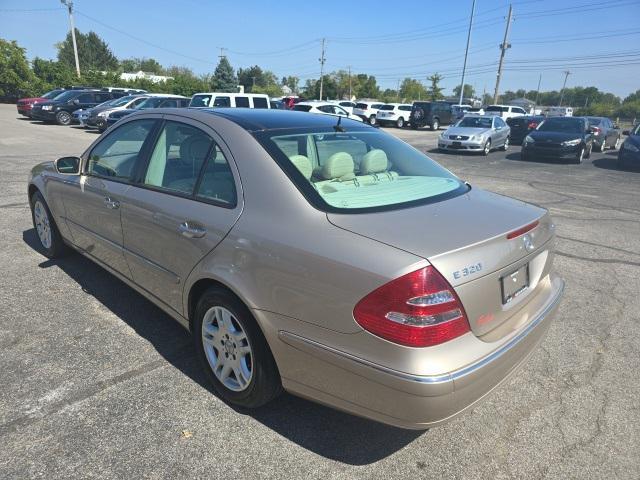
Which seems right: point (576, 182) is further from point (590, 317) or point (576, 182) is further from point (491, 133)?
point (590, 317)

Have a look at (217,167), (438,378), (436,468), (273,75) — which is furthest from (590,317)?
(273,75)

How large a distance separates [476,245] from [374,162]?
3.68 feet

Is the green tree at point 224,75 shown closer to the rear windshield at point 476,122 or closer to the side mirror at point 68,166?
the rear windshield at point 476,122

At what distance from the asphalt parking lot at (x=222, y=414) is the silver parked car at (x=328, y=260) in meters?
0.29

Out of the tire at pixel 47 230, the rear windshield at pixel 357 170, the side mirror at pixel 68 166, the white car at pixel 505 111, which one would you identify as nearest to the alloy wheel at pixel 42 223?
the tire at pixel 47 230

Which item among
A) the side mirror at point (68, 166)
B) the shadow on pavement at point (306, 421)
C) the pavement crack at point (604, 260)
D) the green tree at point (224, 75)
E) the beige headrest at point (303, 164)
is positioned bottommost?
the shadow on pavement at point (306, 421)

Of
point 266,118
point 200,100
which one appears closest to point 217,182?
point 266,118

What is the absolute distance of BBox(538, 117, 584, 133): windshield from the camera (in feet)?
52.7

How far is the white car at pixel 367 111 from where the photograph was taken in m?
31.3

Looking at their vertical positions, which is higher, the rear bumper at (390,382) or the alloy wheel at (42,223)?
the rear bumper at (390,382)

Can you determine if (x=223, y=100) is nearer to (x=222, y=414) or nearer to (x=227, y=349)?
(x=227, y=349)

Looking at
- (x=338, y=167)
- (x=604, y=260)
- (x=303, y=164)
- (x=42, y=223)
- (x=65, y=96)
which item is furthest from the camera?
(x=65, y=96)

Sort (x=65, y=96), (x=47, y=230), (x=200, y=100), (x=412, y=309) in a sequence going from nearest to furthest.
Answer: (x=412, y=309) → (x=47, y=230) → (x=200, y=100) → (x=65, y=96)

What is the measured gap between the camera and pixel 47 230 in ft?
15.1
